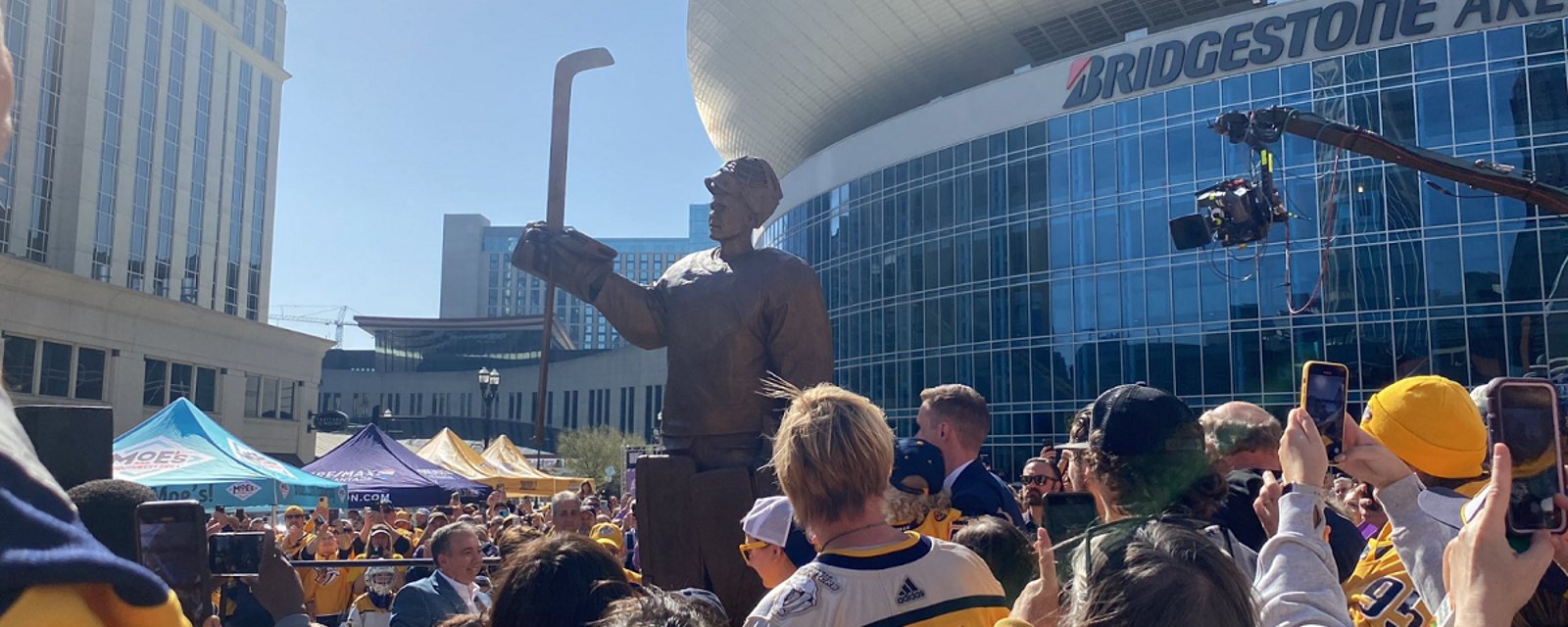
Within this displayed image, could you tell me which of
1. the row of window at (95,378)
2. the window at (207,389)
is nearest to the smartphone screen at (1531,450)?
the row of window at (95,378)

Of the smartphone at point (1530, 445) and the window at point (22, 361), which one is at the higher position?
the window at point (22, 361)

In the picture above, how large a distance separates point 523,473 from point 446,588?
19.7 meters

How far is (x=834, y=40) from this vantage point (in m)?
44.3

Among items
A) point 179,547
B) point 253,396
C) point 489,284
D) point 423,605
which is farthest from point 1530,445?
point 489,284

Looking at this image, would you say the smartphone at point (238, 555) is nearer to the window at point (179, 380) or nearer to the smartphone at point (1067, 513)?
the smartphone at point (1067, 513)

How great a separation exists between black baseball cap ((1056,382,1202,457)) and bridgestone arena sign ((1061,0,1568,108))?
98.3ft

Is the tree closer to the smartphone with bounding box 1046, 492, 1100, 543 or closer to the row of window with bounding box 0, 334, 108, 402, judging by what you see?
the row of window with bounding box 0, 334, 108, 402

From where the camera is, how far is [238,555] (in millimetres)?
3174

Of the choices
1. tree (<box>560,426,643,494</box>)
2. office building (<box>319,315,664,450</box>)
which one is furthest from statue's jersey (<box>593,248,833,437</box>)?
office building (<box>319,315,664,450</box>)

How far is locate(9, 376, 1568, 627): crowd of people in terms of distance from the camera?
1761mm

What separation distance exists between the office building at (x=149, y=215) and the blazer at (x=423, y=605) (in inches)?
1159

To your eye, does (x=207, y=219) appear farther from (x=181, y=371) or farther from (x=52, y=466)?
(x=52, y=466)

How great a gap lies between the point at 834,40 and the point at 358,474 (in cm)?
3029

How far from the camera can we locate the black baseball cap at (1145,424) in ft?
9.01
